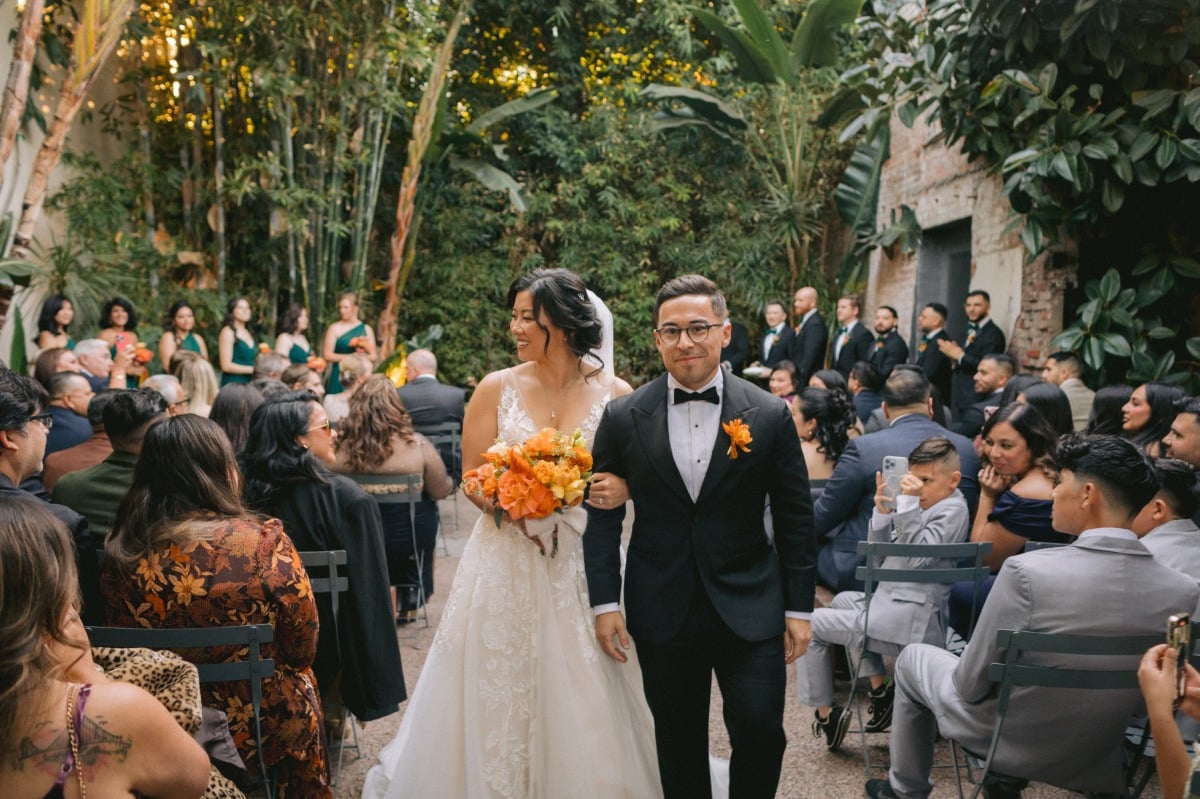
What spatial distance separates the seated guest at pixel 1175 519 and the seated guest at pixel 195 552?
9.15 ft

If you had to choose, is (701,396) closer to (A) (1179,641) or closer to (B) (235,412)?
(A) (1179,641)

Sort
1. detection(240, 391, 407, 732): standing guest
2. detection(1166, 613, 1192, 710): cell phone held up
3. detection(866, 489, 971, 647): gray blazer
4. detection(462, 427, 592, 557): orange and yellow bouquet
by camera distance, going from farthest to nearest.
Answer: detection(866, 489, 971, 647): gray blazer, detection(240, 391, 407, 732): standing guest, detection(462, 427, 592, 557): orange and yellow bouquet, detection(1166, 613, 1192, 710): cell phone held up

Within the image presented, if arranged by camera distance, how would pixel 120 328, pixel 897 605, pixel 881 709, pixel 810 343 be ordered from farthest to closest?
1. pixel 810 343
2. pixel 120 328
3. pixel 881 709
4. pixel 897 605

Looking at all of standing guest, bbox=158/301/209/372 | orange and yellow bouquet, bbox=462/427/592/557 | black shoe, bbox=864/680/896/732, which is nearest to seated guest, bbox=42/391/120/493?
orange and yellow bouquet, bbox=462/427/592/557

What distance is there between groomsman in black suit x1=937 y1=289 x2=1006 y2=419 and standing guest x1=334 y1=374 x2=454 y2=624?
5078 mm

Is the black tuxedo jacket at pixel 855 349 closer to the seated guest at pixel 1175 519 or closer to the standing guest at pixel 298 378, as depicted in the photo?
the standing guest at pixel 298 378

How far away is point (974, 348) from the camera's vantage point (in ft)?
26.6

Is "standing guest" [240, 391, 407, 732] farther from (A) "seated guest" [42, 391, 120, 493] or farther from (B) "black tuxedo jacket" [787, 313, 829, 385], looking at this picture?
(B) "black tuxedo jacket" [787, 313, 829, 385]

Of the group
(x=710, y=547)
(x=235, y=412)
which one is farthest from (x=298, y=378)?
(x=710, y=547)

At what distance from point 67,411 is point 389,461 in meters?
1.62

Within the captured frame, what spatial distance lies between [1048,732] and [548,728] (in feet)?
5.15

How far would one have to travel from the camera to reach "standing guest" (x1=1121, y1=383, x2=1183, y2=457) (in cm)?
458

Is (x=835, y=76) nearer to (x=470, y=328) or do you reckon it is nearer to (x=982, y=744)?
Answer: (x=470, y=328)

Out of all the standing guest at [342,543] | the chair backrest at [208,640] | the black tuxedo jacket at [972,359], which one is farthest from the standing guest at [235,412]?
the black tuxedo jacket at [972,359]
